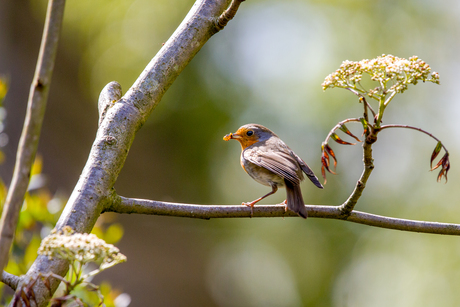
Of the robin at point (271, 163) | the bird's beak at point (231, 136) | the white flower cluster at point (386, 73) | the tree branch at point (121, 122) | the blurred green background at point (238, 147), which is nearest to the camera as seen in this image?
the tree branch at point (121, 122)

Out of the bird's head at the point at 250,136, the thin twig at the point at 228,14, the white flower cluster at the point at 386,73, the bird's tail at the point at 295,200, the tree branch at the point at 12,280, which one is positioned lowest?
the tree branch at the point at 12,280

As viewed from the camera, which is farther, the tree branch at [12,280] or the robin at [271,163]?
the robin at [271,163]

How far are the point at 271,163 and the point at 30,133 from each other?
8.09ft

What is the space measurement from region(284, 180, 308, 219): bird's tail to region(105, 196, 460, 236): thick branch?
0.04m

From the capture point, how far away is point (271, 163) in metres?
3.31

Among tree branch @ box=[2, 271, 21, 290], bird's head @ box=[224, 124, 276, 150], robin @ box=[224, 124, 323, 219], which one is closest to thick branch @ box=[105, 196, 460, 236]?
robin @ box=[224, 124, 323, 219]

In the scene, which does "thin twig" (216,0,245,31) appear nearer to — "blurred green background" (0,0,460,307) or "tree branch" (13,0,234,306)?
"tree branch" (13,0,234,306)

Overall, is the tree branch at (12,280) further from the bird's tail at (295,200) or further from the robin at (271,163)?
the robin at (271,163)

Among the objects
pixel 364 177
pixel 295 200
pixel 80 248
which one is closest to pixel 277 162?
pixel 295 200

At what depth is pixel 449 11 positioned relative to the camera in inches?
330

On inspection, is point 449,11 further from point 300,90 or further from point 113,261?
point 113,261

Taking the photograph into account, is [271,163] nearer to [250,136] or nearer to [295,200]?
[295,200]

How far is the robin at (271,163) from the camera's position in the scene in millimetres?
3135

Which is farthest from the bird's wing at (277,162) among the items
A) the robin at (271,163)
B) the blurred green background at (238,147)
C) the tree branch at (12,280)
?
the blurred green background at (238,147)
